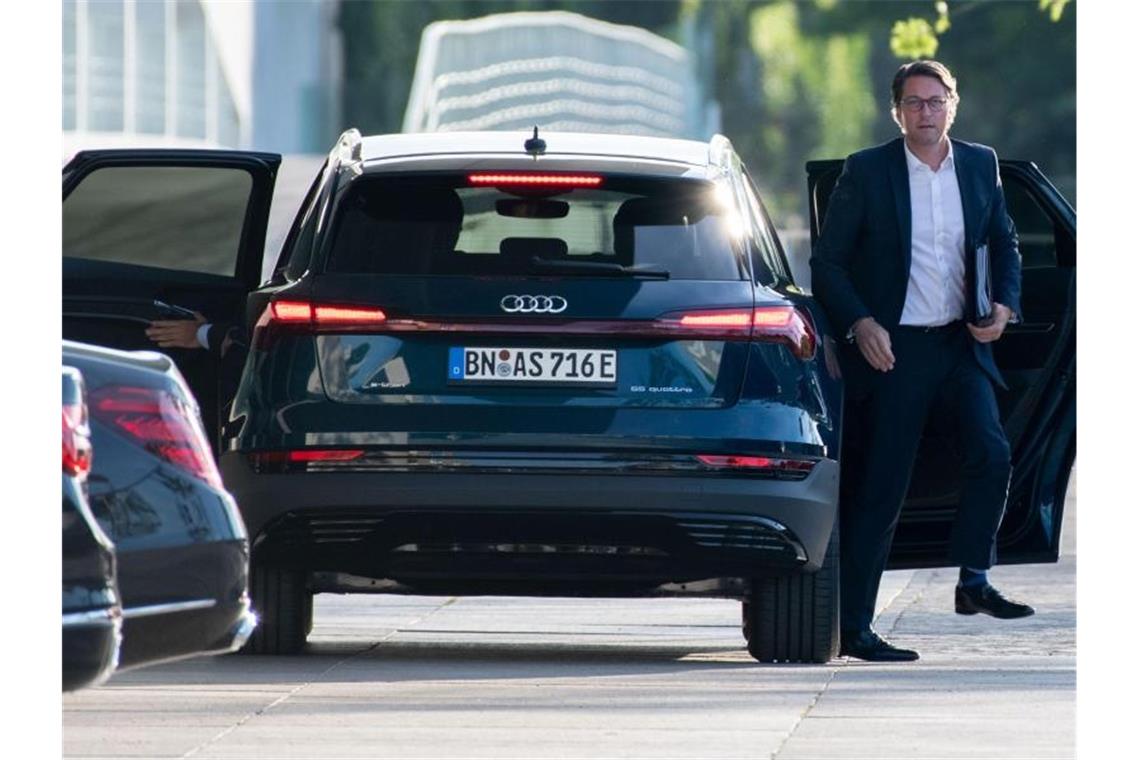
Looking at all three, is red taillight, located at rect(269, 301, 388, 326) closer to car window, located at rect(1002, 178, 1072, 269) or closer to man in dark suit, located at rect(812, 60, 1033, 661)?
man in dark suit, located at rect(812, 60, 1033, 661)

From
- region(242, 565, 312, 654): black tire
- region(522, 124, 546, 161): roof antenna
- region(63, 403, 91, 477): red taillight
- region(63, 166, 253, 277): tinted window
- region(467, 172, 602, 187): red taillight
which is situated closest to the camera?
region(63, 403, 91, 477): red taillight

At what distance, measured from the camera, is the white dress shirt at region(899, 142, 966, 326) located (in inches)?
377

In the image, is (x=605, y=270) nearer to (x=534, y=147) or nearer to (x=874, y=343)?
(x=534, y=147)

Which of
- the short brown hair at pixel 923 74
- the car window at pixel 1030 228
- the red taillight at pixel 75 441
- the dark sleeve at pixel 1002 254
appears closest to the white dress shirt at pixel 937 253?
the dark sleeve at pixel 1002 254

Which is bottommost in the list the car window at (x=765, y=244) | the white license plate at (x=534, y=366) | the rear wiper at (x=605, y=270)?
the white license plate at (x=534, y=366)

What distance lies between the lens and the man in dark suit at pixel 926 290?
958 centimetres

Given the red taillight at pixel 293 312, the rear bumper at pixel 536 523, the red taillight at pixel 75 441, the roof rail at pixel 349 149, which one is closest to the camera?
the red taillight at pixel 75 441

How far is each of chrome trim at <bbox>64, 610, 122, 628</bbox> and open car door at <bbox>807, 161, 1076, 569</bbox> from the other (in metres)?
4.61

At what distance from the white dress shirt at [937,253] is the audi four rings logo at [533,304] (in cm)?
132

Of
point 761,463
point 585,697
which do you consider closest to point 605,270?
point 761,463

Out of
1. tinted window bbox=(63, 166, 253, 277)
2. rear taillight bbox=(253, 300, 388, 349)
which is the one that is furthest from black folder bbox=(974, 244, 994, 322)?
tinted window bbox=(63, 166, 253, 277)

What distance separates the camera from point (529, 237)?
9.02 metres

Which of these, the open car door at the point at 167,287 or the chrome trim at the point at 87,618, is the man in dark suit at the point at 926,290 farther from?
the chrome trim at the point at 87,618
